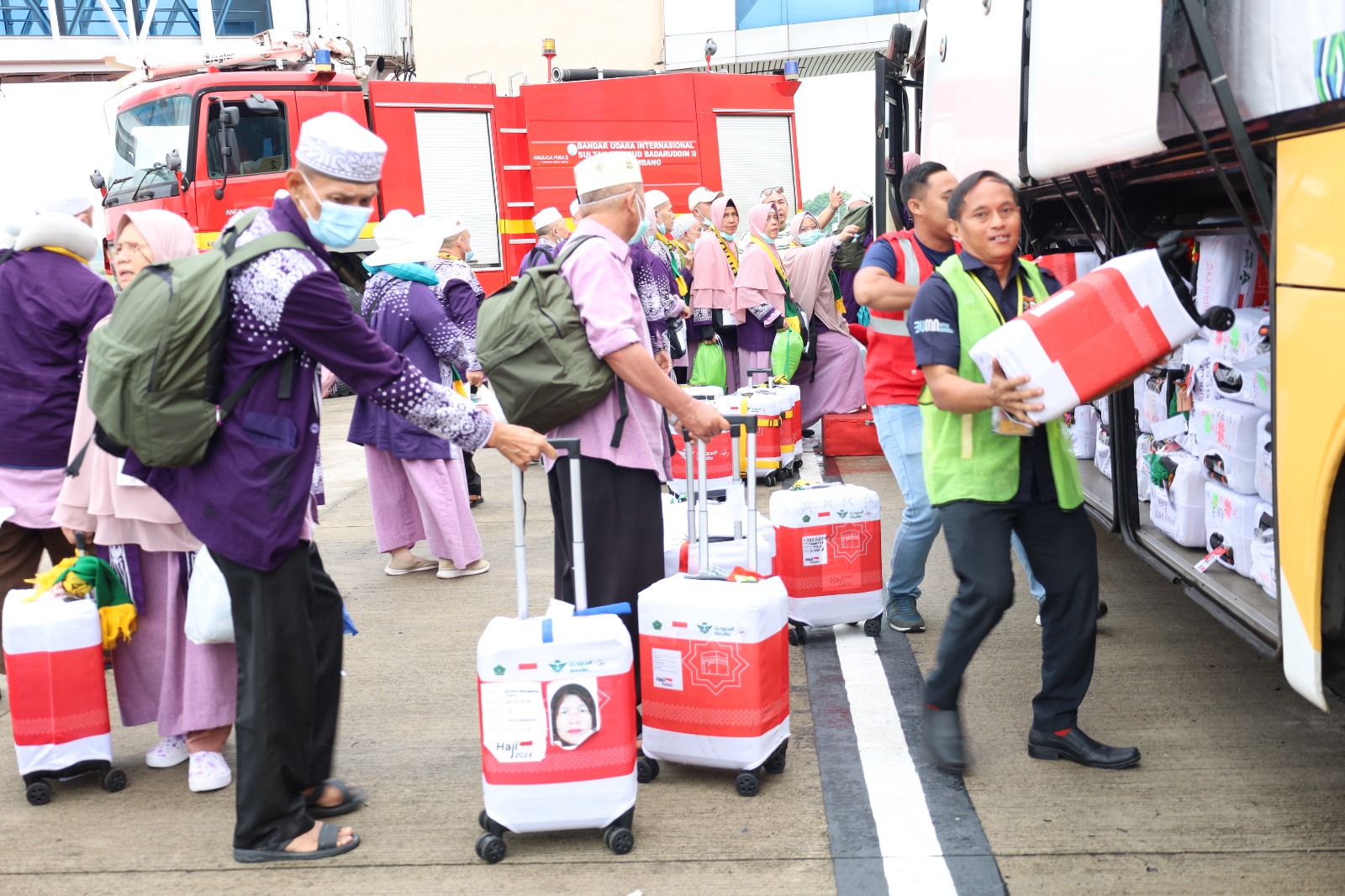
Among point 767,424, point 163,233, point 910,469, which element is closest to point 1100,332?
point 910,469

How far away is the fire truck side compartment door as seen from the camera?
3.56 metres

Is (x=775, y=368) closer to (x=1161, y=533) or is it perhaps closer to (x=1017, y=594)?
(x=1017, y=594)

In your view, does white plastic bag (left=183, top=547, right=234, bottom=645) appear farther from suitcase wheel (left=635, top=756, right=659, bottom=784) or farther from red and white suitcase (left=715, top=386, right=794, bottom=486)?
red and white suitcase (left=715, top=386, right=794, bottom=486)

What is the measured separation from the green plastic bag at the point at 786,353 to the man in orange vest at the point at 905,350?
14.2 ft

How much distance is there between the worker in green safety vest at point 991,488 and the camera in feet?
12.4

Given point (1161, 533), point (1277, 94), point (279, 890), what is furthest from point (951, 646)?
point (279, 890)

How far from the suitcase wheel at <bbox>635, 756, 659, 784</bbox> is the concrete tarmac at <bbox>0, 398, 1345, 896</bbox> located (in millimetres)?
30

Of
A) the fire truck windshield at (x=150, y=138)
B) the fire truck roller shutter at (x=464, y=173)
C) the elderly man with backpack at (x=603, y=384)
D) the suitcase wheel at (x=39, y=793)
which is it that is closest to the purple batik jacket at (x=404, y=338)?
the elderly man with backpack at (x=603, y=384)

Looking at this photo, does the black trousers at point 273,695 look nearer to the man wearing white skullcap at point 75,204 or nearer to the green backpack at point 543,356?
the green backpack at point 543,356

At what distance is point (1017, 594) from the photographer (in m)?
5.95

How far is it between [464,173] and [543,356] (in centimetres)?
1226

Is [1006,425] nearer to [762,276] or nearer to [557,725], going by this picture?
[557,725]

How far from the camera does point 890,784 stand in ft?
13.0

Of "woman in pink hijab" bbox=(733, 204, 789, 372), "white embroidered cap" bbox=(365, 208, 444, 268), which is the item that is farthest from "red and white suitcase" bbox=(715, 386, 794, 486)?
"white embroidered cap" bbox=(365, 208, 444, 268)
